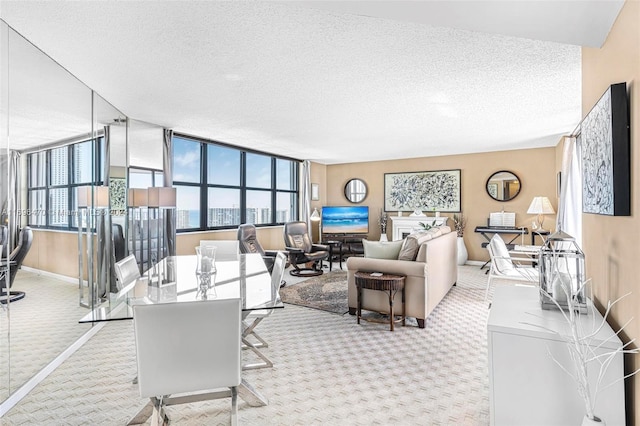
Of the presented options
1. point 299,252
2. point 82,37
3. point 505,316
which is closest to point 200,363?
→ point 505,316

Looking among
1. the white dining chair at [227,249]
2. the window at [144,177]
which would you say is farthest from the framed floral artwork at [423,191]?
the window at [144,177]

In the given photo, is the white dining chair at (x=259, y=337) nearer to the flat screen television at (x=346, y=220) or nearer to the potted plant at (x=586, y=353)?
the potted plant at (x=586, y=353)

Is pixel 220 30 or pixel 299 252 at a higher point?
pixel 220 30

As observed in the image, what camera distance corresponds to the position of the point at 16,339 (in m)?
2.36

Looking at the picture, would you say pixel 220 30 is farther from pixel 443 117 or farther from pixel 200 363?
pixel 443 117

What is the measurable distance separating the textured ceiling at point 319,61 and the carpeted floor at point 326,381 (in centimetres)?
223

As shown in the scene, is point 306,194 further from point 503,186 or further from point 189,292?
point 189,292

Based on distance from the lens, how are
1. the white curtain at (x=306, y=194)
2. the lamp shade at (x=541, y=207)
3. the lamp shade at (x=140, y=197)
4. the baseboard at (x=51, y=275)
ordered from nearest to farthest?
the baseboard at (x=51, y=275) → the lamp shade at (x=140, y=197) → the lamp shade at (x=541, y=207) → the white curtain at (x=306, y=194)

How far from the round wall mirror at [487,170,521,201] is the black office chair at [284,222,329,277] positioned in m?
3.71

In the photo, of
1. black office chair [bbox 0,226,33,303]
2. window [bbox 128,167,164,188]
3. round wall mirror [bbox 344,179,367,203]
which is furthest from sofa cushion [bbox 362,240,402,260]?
round wall mirror [bbox 344,179,367,203]

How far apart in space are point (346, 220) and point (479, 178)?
123 inches

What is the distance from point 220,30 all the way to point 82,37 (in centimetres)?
97

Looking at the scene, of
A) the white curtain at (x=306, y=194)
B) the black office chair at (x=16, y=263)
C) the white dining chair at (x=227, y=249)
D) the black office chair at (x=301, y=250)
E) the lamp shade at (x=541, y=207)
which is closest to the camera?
the black office chair at (x=16, y=263)

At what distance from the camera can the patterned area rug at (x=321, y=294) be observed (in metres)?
4.29
